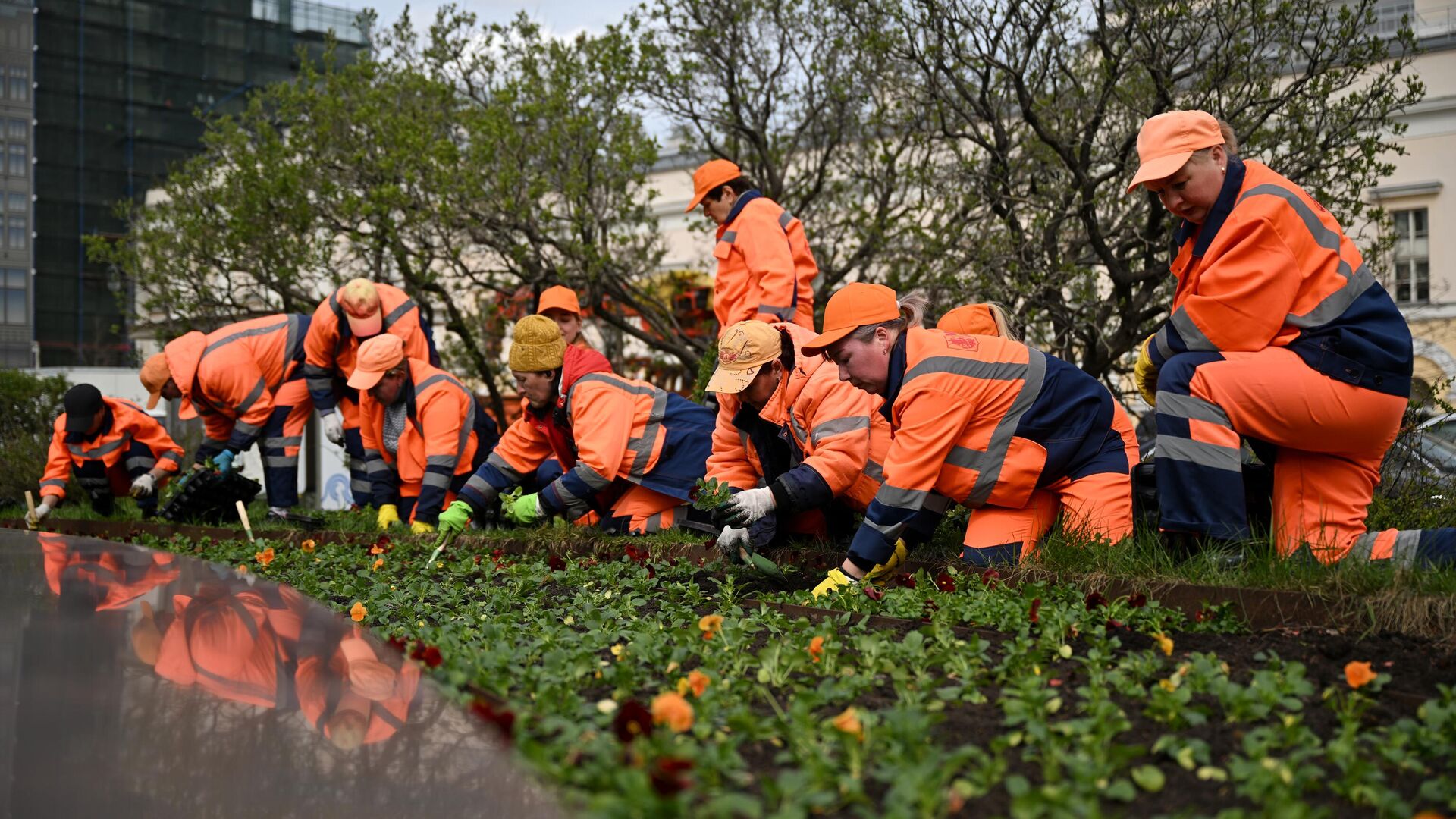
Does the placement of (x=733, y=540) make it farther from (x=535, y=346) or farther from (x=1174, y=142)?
(x=1174, y=142)

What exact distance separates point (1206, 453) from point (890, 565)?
141 cm

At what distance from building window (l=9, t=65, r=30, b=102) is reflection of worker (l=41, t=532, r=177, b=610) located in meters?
59.4

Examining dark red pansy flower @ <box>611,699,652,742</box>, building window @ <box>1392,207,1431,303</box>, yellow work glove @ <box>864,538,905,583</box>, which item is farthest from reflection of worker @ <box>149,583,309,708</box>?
building window @ <box>1392,207,1431,303</box>

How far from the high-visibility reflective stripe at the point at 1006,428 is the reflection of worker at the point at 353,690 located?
2461 millimetres

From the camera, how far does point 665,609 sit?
14.9 feet

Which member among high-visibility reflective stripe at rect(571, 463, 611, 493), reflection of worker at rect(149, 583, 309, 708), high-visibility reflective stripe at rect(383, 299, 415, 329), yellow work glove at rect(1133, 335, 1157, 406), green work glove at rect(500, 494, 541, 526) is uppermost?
high-visibility reflective stripe at rect(383, 299, 415, 329)

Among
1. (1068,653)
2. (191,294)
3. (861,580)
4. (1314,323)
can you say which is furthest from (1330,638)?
(191,294)

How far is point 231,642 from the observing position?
4172 millimetres

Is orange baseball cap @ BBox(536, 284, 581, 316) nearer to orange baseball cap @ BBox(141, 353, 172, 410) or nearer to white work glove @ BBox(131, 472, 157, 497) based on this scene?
orange baseball cap @ BBox(141, 353, 172, 410)

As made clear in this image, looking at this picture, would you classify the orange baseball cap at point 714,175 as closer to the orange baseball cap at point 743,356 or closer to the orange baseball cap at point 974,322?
the orange baseball cap at point 974,322

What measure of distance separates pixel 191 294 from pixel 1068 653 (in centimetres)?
1508

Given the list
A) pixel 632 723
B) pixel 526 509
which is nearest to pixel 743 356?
pixel 526 509

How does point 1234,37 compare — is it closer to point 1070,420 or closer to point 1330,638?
point 1070,420

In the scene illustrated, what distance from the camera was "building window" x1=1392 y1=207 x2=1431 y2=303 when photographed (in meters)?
22.8
